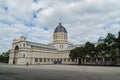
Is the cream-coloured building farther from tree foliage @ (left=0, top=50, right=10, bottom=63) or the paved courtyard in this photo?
the paved courtyard

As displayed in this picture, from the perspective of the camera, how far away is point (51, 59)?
126 meters

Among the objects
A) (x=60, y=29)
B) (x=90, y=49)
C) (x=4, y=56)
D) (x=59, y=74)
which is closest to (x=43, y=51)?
(x=60, y=29)

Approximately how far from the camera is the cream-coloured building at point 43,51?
359ft

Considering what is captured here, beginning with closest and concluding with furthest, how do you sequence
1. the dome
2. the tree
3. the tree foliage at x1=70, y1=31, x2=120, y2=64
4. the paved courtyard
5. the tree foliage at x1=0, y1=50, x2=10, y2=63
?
the paved courtyard < the tree foliage at x1=70, y1=31, x2=120, y2=64 < the tree < the dome < the tree foliage at x1=0, y1=50, x2=10, y2=63

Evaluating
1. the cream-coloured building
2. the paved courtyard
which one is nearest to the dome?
the cream-coloured building

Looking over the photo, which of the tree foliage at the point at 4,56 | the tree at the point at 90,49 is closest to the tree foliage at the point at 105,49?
the tree at the point at 90,49

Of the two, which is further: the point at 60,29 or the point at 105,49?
the point at 60,29

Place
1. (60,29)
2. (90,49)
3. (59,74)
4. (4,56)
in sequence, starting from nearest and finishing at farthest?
(59,74) → (90,49) → (60,29) → (4,56)

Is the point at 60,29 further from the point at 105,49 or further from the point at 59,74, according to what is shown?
the point at 59,74

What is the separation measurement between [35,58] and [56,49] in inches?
1071

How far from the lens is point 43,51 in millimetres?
118938

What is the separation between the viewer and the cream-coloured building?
110 metres

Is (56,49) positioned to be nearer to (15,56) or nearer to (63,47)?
(63,47)

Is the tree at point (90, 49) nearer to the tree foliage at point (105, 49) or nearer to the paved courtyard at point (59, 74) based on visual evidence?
the tree foliage at point (105, 49)
